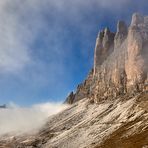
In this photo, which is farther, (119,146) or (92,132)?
(92,132)

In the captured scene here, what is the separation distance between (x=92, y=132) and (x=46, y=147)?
27.0 metres

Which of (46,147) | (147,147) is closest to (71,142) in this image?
(46,147)

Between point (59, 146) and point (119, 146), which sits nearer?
point (119, 146)

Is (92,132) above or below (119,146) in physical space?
above

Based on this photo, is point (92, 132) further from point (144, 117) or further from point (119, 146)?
point (119, 146)

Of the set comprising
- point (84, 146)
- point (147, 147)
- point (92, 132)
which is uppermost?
point (92, 132)

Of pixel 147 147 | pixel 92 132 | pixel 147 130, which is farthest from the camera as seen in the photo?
pixel 92 132

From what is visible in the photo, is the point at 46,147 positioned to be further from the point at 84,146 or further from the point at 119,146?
the point at 119,146

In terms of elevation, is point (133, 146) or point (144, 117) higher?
point (144, 117)

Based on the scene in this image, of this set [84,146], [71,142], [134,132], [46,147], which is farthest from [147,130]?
[46,147]

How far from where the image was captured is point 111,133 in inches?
7067

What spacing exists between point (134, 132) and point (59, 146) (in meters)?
41.6

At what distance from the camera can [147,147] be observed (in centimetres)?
12619

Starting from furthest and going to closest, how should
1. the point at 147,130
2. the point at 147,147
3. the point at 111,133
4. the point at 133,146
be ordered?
the point at 111,133
the point at 147,130
the point at 133,146
the point at 147,147
